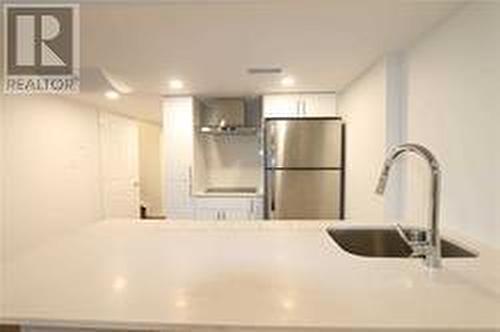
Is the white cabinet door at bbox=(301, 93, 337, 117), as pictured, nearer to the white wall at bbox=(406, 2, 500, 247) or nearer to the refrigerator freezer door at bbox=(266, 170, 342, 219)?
the refrigerator freezer door at bbox=(266, 170, 342, 219)

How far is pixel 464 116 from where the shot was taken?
1.63m

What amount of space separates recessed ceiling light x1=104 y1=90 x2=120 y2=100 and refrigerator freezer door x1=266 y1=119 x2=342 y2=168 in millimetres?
1741

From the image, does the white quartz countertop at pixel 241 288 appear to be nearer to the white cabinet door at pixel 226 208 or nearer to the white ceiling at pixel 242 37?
the white ceiling at pixel 242 37

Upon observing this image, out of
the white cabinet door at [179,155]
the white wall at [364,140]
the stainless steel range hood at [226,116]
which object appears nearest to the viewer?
the white wall at [364,140]

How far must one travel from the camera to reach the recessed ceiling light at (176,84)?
3.24 m

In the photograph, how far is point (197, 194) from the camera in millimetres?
3938

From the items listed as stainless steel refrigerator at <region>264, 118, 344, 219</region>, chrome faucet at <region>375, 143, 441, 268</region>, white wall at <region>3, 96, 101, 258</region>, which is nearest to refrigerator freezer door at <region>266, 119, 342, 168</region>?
stainless steel refrigerator at <region>264, 118, 344, 219</region>

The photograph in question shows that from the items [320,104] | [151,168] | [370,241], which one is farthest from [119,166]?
[370,241]

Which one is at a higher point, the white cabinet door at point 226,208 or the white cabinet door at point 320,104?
the white cabinet door at point 320,104

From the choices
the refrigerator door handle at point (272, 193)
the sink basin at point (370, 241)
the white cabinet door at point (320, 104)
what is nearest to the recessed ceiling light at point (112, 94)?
the refrigerator door handle at point (272, 193)

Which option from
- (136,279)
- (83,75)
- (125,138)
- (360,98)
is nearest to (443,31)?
(360,98)

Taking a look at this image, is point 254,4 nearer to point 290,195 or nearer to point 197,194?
point 290,195

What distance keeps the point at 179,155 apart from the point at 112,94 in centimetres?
97
